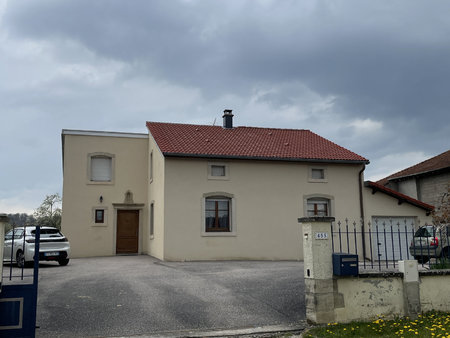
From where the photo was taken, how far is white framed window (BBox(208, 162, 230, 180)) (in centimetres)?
1794

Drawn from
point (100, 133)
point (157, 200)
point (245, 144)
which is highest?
point (100, 133)

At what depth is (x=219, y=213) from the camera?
1792 centimetres

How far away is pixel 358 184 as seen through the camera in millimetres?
19688

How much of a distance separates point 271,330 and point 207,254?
10.3 m

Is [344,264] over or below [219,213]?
below

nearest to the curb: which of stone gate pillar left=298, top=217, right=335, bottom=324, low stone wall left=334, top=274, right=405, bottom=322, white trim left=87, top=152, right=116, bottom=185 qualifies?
stone gate pillar left=298, top=217, right=335, bottom=324

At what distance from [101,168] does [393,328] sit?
1702cm

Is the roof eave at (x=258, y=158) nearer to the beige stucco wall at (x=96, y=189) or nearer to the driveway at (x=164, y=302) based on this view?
the beige stucco wall at (x=96, y=189)

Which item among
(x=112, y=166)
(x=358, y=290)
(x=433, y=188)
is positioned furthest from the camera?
(x=433, y=188)

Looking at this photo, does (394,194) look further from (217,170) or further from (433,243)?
(433,243)

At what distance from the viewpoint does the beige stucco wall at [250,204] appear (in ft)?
56.1

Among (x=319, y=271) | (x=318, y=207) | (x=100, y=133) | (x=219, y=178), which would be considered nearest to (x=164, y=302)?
(x=319, y=271)

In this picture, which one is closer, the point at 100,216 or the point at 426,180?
the point at 100,216

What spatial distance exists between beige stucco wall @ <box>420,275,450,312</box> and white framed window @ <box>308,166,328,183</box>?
11.3m
